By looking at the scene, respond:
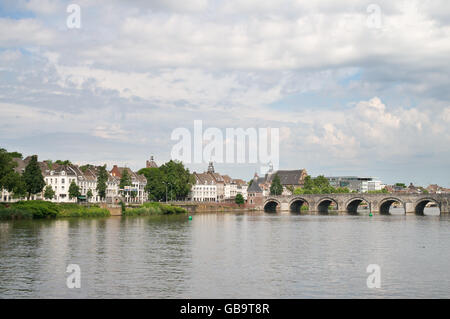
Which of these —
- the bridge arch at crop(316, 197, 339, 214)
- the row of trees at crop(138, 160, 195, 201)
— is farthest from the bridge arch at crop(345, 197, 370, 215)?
the row of trees at crop(138, 160, 195, 201)

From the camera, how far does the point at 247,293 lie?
84.7 ft

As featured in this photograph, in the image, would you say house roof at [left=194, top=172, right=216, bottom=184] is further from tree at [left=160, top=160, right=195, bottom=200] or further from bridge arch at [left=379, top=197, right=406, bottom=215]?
bridge arch at [left=379, top=197, right=406, bottom=215]

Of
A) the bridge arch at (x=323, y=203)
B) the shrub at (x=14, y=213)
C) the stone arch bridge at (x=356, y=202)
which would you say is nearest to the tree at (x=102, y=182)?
the shrub at (x=14, y=213)

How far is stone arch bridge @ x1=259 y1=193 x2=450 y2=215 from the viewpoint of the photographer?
120050 millimetres

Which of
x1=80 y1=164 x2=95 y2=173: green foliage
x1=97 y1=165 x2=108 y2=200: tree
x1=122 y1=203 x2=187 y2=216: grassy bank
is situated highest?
x1=80 y1=164 x2=95 y2=173: green foliage

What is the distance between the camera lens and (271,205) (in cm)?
16388

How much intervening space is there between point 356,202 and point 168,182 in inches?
1977

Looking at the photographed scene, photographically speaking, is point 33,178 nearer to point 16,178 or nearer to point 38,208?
point 38,208

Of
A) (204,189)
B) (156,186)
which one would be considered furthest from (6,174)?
(204,189)

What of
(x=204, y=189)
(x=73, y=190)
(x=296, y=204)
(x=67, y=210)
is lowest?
(x=296, y=204)

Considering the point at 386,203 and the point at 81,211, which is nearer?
the point at 81,211

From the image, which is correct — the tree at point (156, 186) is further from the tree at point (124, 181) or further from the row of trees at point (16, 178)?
the row of trees at point (16, 178)

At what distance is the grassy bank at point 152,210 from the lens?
10476 centimetres
